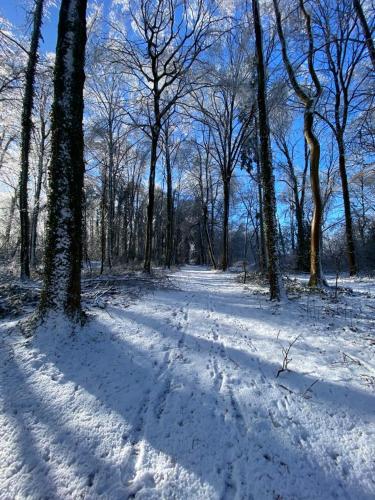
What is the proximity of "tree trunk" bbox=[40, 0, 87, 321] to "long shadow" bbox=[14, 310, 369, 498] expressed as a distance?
0.85 m

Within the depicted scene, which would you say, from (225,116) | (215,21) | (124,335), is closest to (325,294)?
(124,335)

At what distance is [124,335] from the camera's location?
4168 millimetres

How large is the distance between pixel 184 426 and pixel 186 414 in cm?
16

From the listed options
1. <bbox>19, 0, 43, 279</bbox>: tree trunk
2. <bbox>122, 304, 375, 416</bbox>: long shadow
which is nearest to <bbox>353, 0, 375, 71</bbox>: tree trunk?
<bbox>122, 304, 375, 416</bbox>: long shadow

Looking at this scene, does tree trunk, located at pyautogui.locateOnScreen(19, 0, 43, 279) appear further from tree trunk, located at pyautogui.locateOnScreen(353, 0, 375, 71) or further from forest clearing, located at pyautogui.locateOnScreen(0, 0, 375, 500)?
tree trunk, located at pyautogui.locateOnScreen(353, 0, 375, 71)

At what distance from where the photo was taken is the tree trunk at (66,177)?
402 cm

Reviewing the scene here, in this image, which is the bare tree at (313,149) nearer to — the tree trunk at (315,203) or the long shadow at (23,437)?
the tree trunk at (315,203)

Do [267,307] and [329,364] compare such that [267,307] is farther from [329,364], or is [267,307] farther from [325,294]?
[329,364]

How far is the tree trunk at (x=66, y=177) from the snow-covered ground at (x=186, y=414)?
68 centimetres

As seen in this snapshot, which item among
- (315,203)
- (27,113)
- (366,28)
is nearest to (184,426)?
(315,203)

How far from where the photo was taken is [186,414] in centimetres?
240

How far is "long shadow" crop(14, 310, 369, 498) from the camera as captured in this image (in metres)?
1.74

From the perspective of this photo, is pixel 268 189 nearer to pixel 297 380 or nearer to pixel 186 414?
pixel 297 380

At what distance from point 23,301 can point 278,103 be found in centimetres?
973
